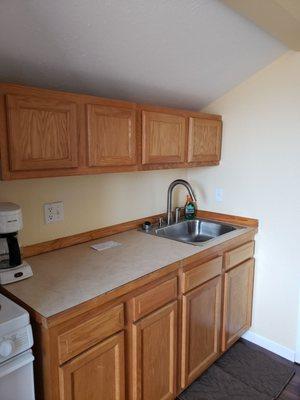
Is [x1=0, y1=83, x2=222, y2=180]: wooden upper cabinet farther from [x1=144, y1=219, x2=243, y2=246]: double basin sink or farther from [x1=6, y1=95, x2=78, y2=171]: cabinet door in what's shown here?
[x1=144, y1=219, x2=243, y2=246]: double basin sink

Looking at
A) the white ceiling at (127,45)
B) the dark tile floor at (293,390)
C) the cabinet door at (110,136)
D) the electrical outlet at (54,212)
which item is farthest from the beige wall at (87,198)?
the dark tile floor at (293,390)

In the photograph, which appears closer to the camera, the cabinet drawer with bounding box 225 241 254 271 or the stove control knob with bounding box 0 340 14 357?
the stove control knob with bounding box 0 340 14 357

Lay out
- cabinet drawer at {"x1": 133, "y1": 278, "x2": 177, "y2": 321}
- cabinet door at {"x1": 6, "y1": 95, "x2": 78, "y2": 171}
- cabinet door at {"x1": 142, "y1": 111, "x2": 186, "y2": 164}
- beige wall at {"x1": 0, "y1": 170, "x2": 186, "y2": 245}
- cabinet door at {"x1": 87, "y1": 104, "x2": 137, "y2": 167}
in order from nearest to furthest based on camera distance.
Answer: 1. cabinet door at {"x1": 6, "y1": 95, "x2": 78, "y2": 171}
2. cabinet drawer at {"x1": 133, "y1": 278, "x2": 177, "y2": 321}
3. cabinet door at {"x1": 87, "y1": 104, "x2": 137, "y2": 167}
4. beige wall at {"x1": 0, "y1": 170, "x2": 186, "y2": 245}
5. cabinet door at {"x1": 142, "y1": 111, "x2": 186, "y2": 164}

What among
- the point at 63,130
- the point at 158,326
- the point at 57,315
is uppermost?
the point at 63,130

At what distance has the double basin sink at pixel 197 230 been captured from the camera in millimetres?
2393

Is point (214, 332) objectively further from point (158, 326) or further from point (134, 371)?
point (134, 371)

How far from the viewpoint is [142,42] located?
1.49m

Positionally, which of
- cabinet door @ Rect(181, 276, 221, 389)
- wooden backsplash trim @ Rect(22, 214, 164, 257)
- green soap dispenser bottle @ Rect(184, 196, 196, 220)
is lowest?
cabinet door @ Rect(181, 276, 221, 389)

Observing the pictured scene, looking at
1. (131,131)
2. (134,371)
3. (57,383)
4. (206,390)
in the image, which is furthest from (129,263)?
(206,390)

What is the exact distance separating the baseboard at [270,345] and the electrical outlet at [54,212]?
1.73m

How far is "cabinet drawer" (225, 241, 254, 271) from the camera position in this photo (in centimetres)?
206

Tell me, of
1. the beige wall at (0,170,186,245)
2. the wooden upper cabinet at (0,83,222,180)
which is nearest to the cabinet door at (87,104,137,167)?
the wooden upper cabinet at (0,83,222,180)

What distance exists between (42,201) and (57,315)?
Answer: 0.79 m

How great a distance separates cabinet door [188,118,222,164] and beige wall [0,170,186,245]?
35 centimetres
